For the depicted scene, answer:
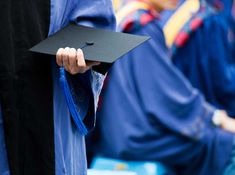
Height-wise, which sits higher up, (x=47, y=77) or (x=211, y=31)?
(x=47, y=77)

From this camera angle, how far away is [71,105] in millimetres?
1138

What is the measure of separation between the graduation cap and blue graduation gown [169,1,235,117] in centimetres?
132

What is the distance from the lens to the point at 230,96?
2572 mm

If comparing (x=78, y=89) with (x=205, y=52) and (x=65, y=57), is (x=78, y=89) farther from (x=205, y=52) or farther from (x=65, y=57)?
(x=205, y=52)

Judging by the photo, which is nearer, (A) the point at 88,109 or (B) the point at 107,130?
(A) the point at 88,109

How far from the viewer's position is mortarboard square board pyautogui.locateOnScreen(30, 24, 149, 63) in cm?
107

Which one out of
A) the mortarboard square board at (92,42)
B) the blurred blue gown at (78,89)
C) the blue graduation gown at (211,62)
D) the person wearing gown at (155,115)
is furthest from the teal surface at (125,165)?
the mortarboard square board at (92,42)

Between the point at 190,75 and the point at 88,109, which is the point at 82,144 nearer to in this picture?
the point at 88,109

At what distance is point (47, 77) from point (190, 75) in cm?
144

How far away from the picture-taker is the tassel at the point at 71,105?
1111 mm

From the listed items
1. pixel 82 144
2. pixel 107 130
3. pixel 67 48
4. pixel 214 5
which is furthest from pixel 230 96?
pixel 67 48

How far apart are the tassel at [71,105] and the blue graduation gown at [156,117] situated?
3.60 ft

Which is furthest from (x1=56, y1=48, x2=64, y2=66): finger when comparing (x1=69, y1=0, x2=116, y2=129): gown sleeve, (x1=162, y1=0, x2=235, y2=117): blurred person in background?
(x1=162, y1=0, x2=235, y2=117): blurred person in background

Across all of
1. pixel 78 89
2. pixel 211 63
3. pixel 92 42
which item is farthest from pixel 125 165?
pixel 92 42
